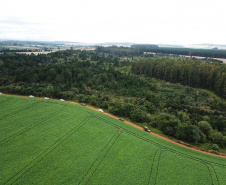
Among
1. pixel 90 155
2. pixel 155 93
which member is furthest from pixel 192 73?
pixel 90 155

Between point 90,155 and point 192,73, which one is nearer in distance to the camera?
point 90,155

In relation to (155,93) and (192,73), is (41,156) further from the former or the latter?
(192,73)

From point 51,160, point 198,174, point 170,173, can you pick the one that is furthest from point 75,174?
point 198,174

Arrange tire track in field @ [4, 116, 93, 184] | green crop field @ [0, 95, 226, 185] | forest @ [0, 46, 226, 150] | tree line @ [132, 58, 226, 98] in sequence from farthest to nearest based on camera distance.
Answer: tree line @ [132, 58, 226, 98] → forest @ [0, 46, 226, 150] → green crop field @ [0, 95, 226, 185] → tire track in field @ [4, 116, 93, 184]

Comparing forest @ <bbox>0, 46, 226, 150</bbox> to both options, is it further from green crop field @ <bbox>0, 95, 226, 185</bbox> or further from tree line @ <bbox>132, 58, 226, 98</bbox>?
green crop field @ <bbox>0, 95, 226, 185</bbox>

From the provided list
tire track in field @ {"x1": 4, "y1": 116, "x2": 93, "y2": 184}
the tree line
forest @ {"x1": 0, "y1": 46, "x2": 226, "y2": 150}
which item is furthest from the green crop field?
the tree line

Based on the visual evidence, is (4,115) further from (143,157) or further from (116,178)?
(143,157)

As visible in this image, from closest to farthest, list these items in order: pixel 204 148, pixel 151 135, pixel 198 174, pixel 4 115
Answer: pixel 198 174 < pixel 204 148 < pixel 151 135 < pixel 4 115
